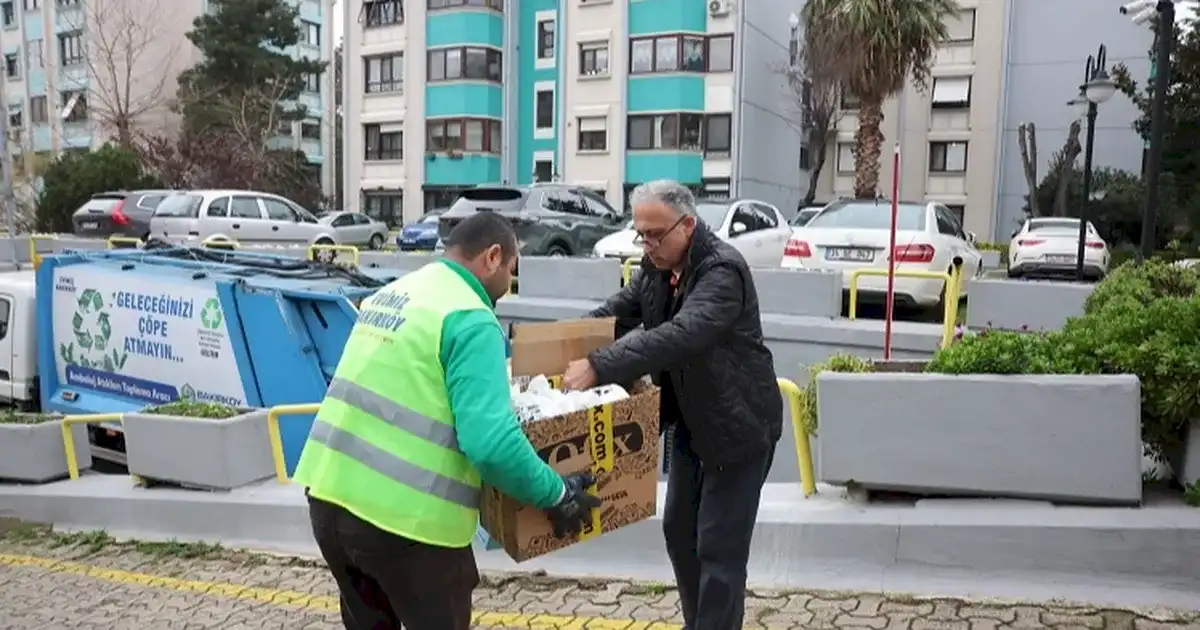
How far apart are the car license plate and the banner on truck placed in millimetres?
6441

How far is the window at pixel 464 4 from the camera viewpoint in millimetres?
34625

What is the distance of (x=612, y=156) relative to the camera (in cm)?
3303

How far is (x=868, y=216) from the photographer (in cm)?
1099

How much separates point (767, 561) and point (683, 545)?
43.5 inches

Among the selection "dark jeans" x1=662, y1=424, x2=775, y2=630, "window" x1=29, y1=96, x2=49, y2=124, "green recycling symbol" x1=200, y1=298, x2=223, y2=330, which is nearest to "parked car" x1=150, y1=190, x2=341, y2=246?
→ "green recycling symbol" x1=200, y1=298, x2=223, y2=330

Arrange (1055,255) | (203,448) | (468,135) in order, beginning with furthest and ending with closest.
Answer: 1. (468,135)
2. (1055,255)
3. (203,448)

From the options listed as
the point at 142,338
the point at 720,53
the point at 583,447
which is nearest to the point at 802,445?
the point at 583,447

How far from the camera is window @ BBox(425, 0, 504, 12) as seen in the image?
3462cm

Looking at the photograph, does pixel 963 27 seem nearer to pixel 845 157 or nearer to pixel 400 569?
pixel 845 157

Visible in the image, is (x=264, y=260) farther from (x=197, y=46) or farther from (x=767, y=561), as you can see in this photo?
(x=197, y=46)

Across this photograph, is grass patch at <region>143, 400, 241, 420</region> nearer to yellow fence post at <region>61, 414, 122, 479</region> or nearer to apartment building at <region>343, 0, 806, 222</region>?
yellow fence post at <region>61, 414, 122, 479</region>

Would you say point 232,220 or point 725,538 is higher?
point 232,220

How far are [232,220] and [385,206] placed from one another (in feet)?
57.7

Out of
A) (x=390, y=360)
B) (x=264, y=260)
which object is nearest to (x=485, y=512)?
(x=390, y=360)
